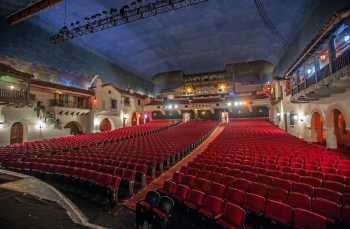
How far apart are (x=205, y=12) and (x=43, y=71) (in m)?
14.1

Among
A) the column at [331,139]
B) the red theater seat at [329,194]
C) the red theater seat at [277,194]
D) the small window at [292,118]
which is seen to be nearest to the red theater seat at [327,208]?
the red theater seat at [277,194]

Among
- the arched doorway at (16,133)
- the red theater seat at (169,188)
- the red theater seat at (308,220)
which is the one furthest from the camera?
the arched doorway at (16,133)

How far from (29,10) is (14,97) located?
18.4 feet

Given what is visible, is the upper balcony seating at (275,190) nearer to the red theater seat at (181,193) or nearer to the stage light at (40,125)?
the red theater seat at (181,193)

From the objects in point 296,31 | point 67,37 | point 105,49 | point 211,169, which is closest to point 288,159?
point 211,169

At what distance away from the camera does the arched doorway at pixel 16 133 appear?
12500 mm

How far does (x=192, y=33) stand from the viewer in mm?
16844

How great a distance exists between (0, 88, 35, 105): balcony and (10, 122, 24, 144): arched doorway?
2340 mm

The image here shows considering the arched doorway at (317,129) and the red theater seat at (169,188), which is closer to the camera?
the red theater seat at (169,188)

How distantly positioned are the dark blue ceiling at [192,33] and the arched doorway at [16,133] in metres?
8.04

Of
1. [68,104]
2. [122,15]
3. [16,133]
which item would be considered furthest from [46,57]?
[122,15]

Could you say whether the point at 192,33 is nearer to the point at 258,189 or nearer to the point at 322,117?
the point at 322,117

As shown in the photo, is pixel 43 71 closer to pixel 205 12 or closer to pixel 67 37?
pixel 67 37

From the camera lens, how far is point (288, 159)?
6.09 meters
